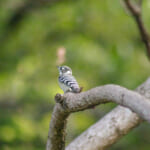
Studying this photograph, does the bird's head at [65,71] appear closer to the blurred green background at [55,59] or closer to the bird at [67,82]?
the bird at [67,82]

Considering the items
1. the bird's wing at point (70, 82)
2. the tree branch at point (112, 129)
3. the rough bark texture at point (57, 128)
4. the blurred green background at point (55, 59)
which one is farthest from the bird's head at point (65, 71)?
the blurred green background at point (55, 59)

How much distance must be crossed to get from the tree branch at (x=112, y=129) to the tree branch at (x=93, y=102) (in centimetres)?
45

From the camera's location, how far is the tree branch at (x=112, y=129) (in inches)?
157

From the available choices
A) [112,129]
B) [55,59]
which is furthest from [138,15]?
[55,59]

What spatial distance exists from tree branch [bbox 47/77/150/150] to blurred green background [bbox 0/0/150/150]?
3422 mm

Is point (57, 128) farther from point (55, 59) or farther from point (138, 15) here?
point (55, 59)

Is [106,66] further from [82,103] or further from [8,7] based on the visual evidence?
[82,103]

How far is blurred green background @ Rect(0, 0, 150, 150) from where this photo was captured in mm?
7289

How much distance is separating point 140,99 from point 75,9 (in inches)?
232

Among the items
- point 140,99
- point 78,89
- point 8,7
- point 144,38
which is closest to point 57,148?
point 78,89

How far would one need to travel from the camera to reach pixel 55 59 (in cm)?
741

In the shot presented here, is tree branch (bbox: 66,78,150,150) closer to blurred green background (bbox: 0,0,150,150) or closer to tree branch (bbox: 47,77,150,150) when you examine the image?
tree branch (bbox: 47,77,150,150)

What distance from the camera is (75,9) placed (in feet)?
26.7

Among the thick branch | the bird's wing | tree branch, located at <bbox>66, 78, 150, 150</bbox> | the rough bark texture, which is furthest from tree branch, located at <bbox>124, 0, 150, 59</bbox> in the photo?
the thick branch
